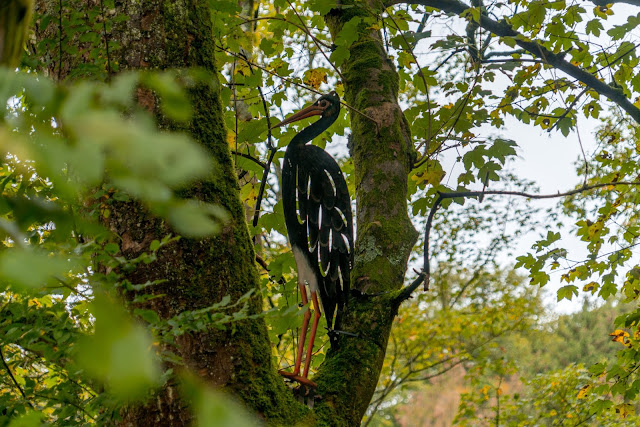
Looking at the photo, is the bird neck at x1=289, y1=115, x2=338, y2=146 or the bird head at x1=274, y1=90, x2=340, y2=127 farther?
the bird head at x1=274, y1=90, x2=340, y2=127

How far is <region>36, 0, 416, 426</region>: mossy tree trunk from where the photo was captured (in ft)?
4.52

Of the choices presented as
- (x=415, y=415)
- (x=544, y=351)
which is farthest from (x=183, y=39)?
(x=544, y=351)

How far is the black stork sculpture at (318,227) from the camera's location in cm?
211

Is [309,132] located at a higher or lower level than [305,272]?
higher

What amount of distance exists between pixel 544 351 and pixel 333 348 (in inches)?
618

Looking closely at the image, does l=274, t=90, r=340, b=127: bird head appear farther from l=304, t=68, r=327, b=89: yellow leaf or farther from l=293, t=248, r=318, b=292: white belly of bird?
l=304, t=68, r=327, b=89: yellow leaf

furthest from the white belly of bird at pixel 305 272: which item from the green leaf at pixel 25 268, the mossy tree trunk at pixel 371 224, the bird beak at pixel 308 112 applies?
the green leaf at pixel 25 268

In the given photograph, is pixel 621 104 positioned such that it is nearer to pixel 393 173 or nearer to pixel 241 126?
A: pixel 393 173

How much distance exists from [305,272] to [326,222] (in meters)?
0.21

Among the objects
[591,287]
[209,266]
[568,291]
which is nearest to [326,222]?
[209,266]

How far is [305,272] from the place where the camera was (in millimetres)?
2119

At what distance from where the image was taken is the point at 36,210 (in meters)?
0.46

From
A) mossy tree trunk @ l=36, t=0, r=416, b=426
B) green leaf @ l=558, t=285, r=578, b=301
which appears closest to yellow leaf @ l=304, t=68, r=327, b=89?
mossy tree trunk @ l=36, t=0, r=416, b=426

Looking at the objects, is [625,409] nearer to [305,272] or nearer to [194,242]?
[305,272]
